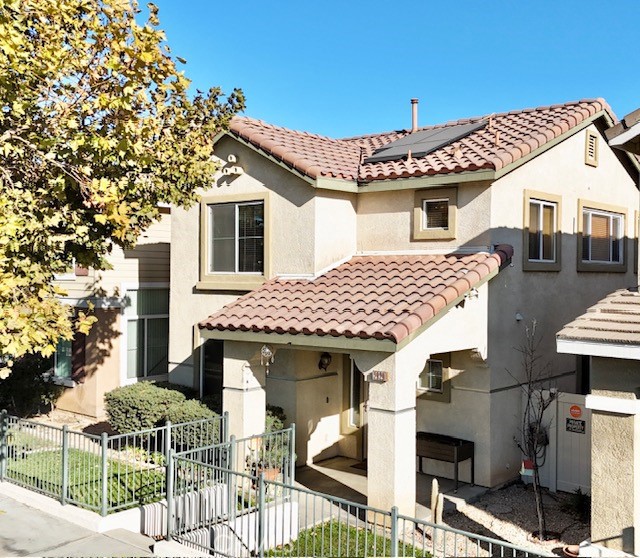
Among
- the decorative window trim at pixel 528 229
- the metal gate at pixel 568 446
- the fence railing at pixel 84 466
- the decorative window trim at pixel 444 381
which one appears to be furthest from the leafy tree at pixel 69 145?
the metal gate at pixel 568 446

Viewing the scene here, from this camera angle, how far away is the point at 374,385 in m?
11.1

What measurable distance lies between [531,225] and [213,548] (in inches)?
355

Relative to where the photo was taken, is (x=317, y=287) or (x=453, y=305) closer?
(x=453, y=305)

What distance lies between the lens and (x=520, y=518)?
1185 cm

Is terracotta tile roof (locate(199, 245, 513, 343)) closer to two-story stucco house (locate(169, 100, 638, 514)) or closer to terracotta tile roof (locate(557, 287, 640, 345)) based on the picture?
two-story stucco house (locate(169, 100, 638, 514))

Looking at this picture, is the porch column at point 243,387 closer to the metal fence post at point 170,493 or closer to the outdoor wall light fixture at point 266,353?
the outdoor wall light fixture at point 266,353

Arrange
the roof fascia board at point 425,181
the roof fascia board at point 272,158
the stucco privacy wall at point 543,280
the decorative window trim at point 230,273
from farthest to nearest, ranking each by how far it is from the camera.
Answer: the decorative window trim at point 230,273 → the roof fascia board at point 272,158 → the stucco privacy wall at point 543,280 → the roof fascia board at point 425,181

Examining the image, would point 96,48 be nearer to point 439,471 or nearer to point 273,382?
point 273,382

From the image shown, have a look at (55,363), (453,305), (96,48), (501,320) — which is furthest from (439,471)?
(55,363)

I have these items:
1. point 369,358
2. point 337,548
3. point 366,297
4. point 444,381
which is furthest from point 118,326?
point 337,548

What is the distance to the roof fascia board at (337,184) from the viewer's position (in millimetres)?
13982

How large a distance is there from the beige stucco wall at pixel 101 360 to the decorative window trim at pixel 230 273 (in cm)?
347

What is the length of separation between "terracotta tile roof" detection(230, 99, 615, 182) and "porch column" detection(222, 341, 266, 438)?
3.80 metres

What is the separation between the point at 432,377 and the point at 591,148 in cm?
672
